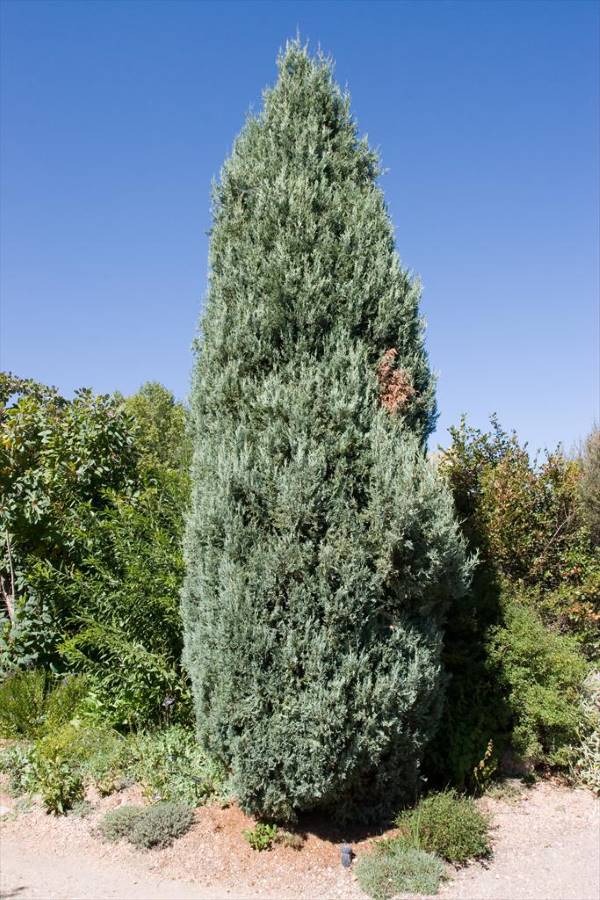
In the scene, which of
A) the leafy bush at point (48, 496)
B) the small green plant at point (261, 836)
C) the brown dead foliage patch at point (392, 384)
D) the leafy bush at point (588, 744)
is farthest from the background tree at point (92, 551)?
the leafy bush at point (588, 744)

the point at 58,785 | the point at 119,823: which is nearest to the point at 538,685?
the point at 119,823

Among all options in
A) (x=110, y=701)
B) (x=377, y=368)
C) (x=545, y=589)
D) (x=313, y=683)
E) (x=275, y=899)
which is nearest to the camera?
(x=275, y=899)

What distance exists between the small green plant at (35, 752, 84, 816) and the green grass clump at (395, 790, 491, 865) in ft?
8.50

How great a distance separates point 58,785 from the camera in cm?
500

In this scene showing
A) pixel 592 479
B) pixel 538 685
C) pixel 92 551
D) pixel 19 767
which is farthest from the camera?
pixel 592 479

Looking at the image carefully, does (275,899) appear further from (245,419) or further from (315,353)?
(315,353)

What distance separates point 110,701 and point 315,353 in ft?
13.2

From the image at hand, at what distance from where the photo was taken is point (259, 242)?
16.8 ft

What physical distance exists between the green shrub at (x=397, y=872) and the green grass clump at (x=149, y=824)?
1.32m

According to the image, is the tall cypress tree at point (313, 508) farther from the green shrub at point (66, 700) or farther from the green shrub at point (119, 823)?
the green shrub at point (66, 700)

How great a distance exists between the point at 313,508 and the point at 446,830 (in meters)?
2.48

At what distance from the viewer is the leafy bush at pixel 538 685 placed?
5.68 m

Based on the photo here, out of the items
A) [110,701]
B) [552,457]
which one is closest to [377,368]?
[552,457]

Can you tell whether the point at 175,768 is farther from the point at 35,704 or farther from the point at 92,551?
the point at 92,551
